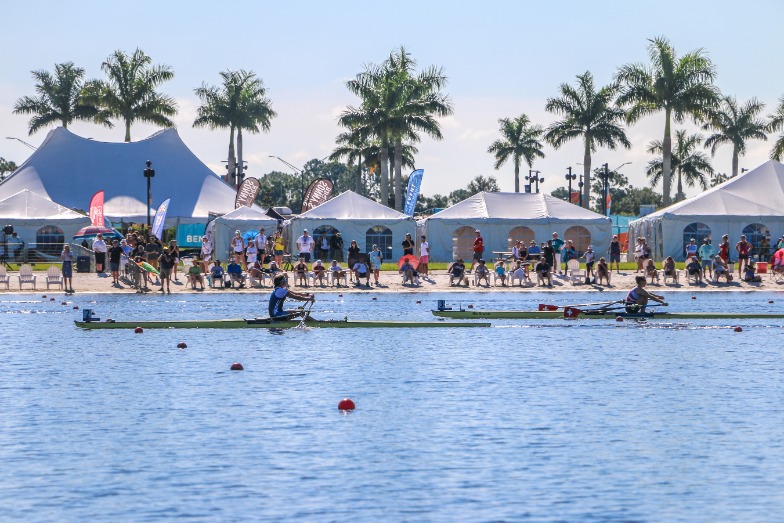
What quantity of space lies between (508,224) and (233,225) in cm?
1305

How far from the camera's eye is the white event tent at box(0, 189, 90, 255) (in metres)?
62.1

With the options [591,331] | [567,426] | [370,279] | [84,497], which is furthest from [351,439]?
[370,279]

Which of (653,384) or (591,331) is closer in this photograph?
(653,384)

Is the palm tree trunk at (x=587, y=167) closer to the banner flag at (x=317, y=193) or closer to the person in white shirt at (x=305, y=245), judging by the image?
the banner flag at (x=317, y=193)

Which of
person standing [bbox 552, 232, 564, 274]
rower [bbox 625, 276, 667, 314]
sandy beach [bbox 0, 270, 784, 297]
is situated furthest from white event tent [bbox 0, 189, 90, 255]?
rower [bbox 625, 276, 667, 314]

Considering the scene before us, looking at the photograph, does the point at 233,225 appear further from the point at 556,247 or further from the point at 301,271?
the point at 556,247

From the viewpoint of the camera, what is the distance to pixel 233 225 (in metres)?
60.1

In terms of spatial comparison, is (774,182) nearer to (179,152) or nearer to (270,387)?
(179,152)

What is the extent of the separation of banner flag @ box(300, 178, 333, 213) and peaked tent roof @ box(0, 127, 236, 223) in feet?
29.7

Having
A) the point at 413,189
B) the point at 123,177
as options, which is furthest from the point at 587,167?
the point at 123,177

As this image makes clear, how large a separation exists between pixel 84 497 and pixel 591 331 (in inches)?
876

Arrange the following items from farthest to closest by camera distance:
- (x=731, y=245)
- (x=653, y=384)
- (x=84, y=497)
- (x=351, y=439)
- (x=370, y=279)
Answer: (x=731, y=245) → (x=370, y=279) → (x=653, y=384) → (x=351, y=439) → (x=84, y=497)

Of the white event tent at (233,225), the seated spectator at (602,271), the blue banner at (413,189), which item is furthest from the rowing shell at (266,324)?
the blue banner at (413,189)

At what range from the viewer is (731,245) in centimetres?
5903
